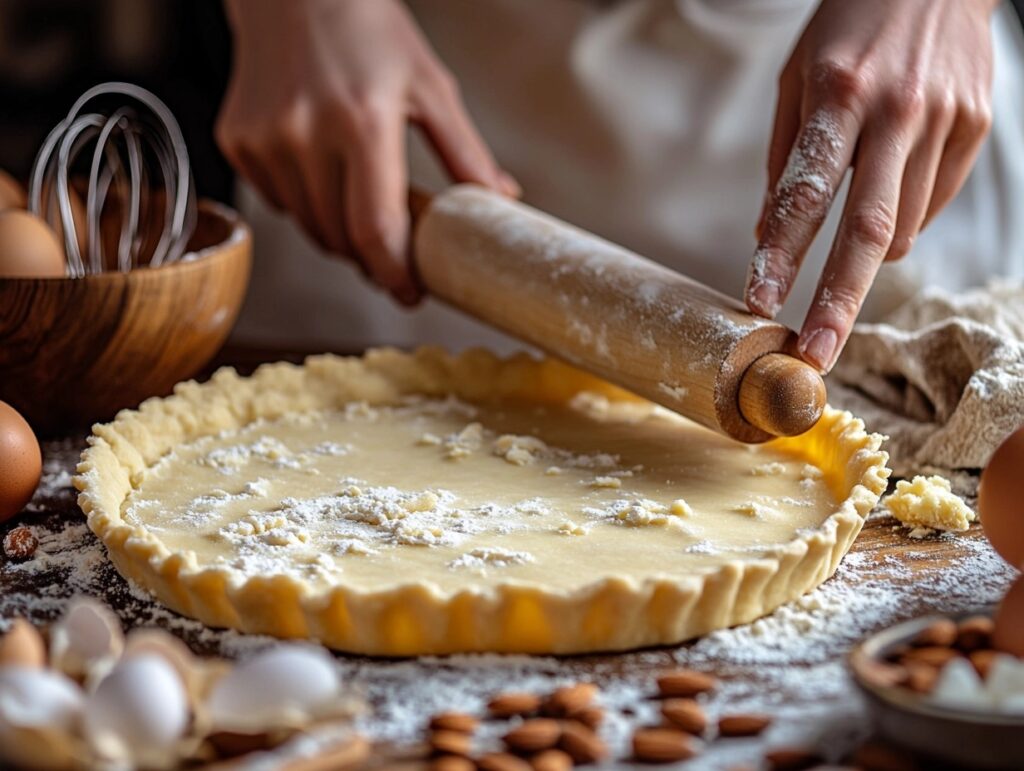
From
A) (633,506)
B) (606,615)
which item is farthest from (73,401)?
(606,615)

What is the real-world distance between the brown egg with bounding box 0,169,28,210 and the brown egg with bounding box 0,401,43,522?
0.70 metres

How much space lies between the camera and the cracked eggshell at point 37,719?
896 mm

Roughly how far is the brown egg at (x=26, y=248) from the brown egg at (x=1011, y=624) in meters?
1.42

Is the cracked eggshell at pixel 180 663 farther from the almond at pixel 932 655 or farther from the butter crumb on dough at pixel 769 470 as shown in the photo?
the butter crumb on dough at pixel 769 470

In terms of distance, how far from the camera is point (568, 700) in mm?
1100

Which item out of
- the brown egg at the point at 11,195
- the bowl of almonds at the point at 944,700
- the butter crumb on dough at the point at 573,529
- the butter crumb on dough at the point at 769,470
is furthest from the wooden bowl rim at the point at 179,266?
the bowl of almonds at the point at 944,700

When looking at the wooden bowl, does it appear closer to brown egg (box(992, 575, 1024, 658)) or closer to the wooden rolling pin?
the wooden rolling pin

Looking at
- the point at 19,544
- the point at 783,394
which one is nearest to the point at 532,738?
the point at 783,394

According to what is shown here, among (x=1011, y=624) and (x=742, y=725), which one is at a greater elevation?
(x=1011, y=624)

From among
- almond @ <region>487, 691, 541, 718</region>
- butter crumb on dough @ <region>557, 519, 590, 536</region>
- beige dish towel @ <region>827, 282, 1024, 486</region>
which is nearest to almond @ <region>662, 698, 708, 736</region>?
almond @ <region>487, 691, 541, 718</region>

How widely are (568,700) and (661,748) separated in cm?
11

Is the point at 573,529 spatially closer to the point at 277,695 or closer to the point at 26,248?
the point at 277,695

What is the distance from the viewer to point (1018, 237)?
2.62 metres

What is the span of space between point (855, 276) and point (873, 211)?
0.32 feet
